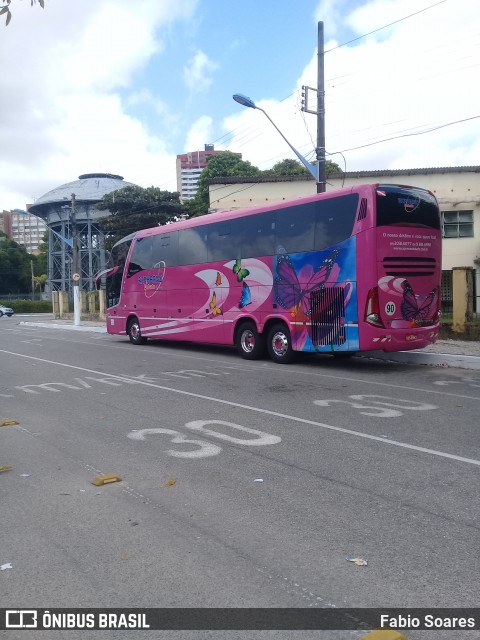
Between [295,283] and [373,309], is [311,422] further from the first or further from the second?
[295,283]

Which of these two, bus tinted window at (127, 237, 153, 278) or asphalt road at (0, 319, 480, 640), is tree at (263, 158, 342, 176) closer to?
bus tinted window at (127, 237, 153, 278)

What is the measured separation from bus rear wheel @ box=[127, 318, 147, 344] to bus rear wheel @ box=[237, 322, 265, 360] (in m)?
5.86

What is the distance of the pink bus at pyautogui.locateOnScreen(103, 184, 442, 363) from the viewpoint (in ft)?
41.2

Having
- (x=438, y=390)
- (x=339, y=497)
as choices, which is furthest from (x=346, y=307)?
(x=339, y=497)

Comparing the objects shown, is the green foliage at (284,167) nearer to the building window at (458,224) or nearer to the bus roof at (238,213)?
the building window at (458,224)

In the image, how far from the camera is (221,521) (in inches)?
186

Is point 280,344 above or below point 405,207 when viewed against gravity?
below

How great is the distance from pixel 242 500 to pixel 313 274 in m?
9.08

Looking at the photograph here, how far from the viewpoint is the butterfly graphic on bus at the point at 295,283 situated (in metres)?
13.4

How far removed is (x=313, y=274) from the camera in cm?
1377

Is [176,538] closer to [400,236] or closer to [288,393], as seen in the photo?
[288,393]

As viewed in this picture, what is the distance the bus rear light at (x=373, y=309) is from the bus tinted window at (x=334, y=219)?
1.36m

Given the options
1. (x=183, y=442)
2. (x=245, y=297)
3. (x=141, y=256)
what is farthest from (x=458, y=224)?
(x=183, y=442)

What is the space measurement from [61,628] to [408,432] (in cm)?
514
